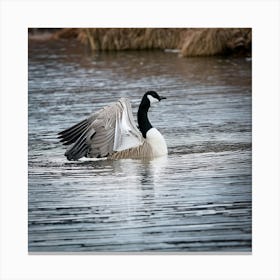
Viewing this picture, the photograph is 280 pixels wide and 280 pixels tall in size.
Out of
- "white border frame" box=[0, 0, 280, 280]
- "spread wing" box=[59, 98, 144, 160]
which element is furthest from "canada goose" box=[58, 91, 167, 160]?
"white border frame" box=[0, 0, 280, 280]

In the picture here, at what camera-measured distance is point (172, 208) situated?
10.1 metres

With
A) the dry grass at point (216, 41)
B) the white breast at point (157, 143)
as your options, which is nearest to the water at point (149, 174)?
the white breast at point (157, 143)

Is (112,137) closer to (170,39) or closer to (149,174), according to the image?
(149,174)

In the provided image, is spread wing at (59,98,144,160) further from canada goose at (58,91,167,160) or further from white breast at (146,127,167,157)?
white breast at (146,127,167,157)

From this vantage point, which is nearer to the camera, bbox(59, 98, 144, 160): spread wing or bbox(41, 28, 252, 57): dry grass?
bbox(59, 98, 144, 160): spread wing

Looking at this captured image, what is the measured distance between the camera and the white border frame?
9.93 m

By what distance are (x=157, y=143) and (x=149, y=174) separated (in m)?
0.33
